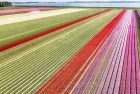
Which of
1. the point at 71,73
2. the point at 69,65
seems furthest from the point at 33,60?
the point at 71,73

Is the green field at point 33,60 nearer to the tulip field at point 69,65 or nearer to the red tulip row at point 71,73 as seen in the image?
the tulip field at point 69,65

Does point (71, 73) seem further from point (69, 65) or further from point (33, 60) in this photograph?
point (33, 60)

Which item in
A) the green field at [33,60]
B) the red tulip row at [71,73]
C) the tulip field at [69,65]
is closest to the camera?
the red tulip row at [71,73]

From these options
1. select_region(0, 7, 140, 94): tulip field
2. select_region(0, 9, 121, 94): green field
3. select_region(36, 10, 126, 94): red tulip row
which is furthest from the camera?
select_region(0, 9, 121, 94): green field

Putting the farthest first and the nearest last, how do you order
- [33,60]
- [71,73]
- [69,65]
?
1. [33,60]
2. [69,65]
3. [71,73]

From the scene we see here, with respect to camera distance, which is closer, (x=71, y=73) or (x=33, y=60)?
(x=71, y=73)

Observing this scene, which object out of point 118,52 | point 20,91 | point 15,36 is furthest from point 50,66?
point 15,36

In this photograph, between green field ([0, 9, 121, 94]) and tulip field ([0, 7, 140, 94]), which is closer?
tulip field ([0, 7, 140, 94])

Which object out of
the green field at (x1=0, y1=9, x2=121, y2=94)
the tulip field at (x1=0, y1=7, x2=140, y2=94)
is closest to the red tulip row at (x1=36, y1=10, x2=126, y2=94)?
the tulip field at (x1=0, y1=7, x2=140, y2=94)

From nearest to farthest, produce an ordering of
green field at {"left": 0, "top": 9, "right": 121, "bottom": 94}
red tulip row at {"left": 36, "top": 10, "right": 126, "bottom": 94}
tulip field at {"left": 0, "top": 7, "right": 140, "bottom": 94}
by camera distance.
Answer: red tulip row at {"left": 36, "top": 10, "right": 126, "bottom": 94} < tulip field at {"left": 0, "top": 7, "right": 140, "bottom": 94} < green field at {"left": 0, "top": 9, "right": 121, "bottom": 94}

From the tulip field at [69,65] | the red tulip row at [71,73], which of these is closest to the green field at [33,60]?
the tulip field at [69,65]

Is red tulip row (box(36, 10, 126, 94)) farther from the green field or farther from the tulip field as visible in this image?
the green field

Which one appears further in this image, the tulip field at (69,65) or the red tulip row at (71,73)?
the tulip field at (69,65)
